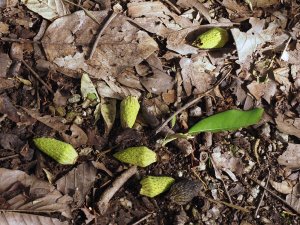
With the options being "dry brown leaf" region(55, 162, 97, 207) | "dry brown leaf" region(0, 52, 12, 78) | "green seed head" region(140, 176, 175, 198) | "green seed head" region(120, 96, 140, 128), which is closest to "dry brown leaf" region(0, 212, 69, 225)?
"dry brown leaf" region(55, 162, 97, 207)

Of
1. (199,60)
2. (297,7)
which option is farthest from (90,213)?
(297,7)

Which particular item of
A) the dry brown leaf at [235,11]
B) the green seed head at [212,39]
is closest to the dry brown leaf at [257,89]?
the green seed head at [212,39]

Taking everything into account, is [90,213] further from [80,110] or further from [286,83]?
[286,83]

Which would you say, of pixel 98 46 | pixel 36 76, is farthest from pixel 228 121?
pixel 36 76

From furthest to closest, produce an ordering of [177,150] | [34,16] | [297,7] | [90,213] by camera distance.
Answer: [297,7], [34,16], [177,150], [90,213]

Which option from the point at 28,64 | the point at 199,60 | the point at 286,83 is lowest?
the point at 286,83

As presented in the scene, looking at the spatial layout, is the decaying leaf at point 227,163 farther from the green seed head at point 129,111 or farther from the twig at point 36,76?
the twig at point 36,76
